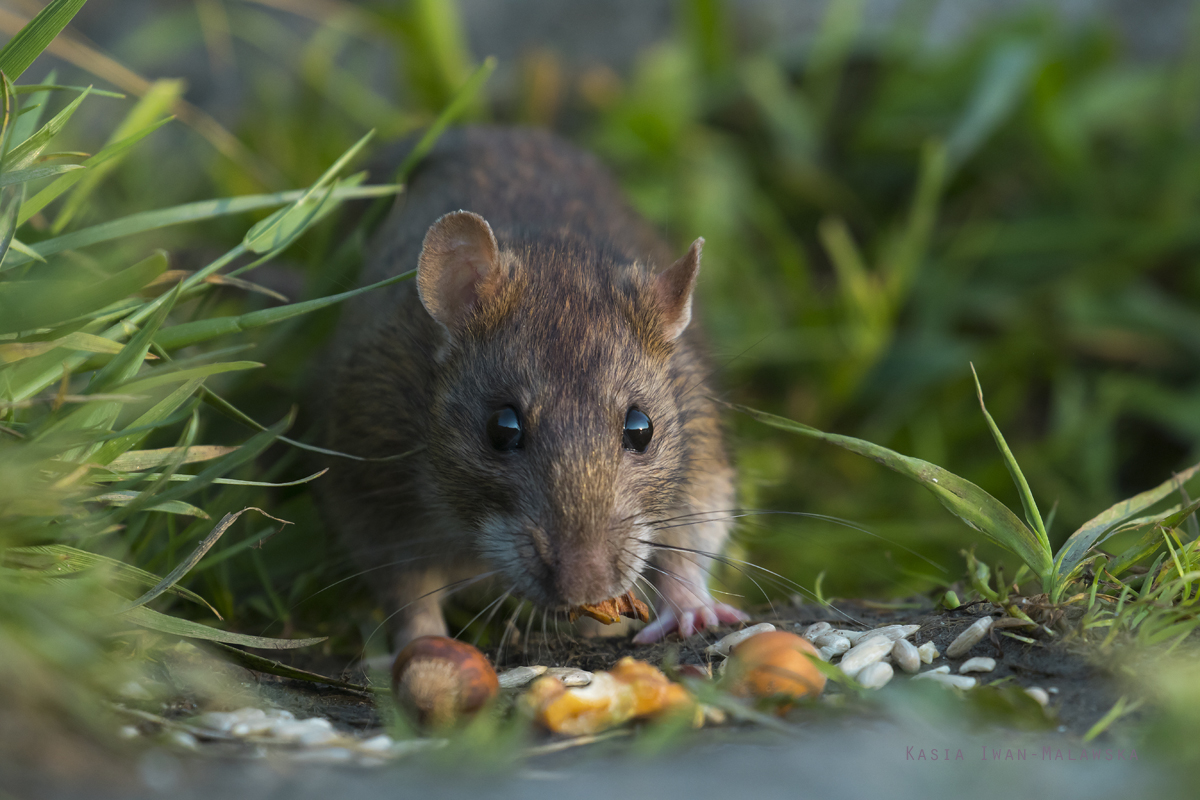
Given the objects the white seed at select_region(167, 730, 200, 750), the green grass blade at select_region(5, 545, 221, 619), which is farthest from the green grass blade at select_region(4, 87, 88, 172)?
the white seed at select_region(167, 730, 200, 750)

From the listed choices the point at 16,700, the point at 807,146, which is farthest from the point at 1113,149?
the point at 16,700

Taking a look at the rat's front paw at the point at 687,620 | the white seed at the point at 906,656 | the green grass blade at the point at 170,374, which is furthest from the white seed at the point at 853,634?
the green grass blade at the point at 170,374

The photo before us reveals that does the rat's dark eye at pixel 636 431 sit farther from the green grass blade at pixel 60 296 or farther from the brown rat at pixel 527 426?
the green grass blade at pixel 60 296

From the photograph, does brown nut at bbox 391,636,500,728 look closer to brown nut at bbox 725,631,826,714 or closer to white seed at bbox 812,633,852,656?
brown nut at bbox 725,631,826,714

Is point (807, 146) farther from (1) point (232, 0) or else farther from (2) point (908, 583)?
(1) point (232, 0)

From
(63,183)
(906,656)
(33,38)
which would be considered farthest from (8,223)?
(906,656)

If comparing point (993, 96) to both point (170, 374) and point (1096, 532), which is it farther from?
point (170, 374)
